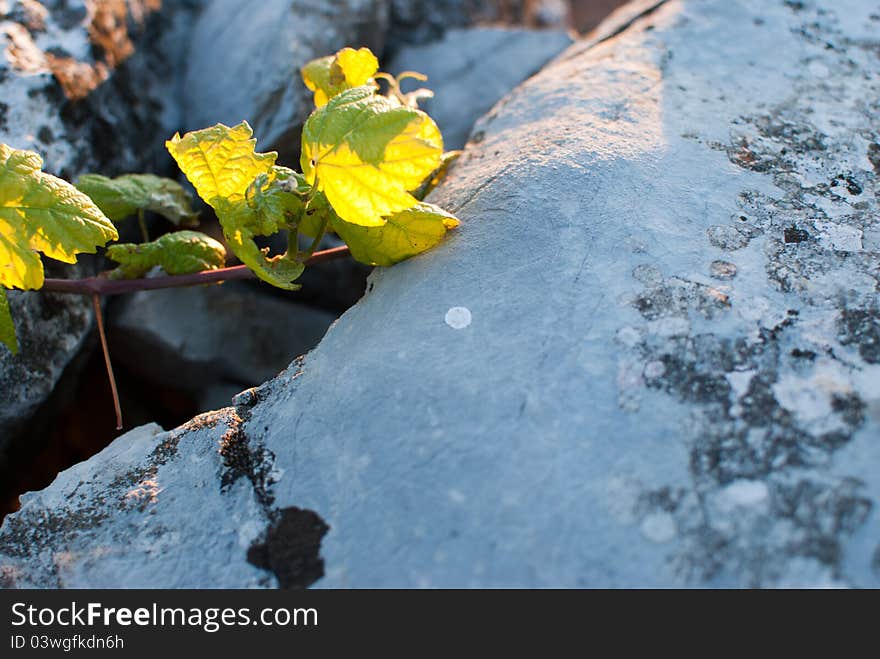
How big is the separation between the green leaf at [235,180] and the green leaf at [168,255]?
241mm

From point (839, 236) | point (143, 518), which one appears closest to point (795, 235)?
point (839, 236)

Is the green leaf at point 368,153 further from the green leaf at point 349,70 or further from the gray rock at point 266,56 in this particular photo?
the gray rock at point 266,56

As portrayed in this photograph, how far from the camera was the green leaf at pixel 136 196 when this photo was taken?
1.82 m

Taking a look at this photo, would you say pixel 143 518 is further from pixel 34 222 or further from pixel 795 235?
pixel 795 235

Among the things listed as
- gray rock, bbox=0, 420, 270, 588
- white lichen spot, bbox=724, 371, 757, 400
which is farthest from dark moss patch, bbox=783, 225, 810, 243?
gray rock, bbox=0, 420, 270, 588

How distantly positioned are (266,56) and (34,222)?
122cm

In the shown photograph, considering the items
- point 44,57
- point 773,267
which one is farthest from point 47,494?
point 773,267

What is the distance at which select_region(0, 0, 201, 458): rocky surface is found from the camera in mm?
1781

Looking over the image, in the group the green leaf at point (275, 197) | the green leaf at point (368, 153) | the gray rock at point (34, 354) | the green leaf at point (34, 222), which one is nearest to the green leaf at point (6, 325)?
the green leaf at point (34, 222)

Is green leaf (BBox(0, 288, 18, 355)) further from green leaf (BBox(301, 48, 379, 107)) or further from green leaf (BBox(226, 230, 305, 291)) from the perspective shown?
green leaf (BBox(301, 48, 379, 107))

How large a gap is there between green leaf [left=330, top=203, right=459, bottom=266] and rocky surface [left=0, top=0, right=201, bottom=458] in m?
0.77

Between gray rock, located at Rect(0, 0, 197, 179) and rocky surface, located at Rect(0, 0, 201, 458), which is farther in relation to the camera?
gray rock, located at Rect(0, 0, 197, 179)

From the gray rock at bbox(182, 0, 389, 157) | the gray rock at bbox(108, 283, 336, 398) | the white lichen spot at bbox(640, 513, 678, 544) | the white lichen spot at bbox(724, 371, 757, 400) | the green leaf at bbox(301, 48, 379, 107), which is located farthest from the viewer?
the gray rock at bbox(182, 0, 389, 157)

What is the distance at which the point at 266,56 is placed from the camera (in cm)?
244
